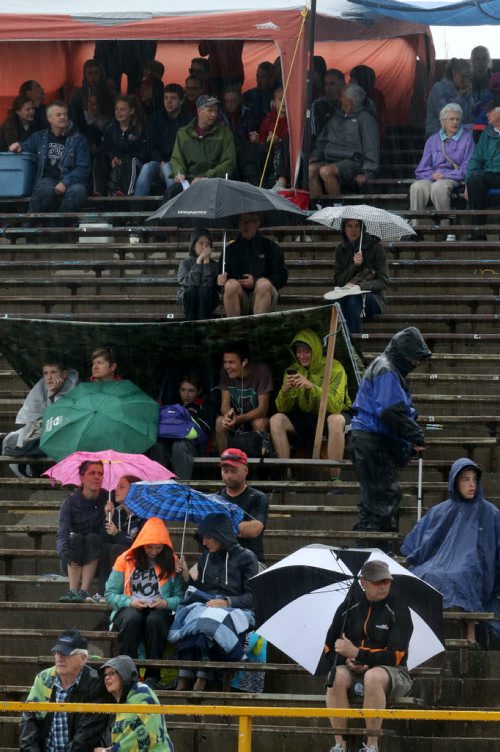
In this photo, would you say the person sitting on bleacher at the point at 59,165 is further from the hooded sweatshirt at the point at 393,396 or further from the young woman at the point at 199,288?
the hooded sweatshirt at the point at 393,396

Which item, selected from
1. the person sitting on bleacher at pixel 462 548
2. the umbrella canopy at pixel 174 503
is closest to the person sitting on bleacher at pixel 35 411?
the umbrella canopy at pixel 174 503

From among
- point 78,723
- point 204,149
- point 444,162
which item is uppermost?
point 204,149

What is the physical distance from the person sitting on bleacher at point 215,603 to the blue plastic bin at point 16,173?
9344 mm

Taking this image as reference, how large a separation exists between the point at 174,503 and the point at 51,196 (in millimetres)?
8590

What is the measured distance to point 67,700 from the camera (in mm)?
10094

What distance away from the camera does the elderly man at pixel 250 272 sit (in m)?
15.9

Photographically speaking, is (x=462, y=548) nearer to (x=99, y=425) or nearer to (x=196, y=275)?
(x=99, y=425)

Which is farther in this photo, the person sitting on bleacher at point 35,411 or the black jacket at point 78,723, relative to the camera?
the person sitting on bleacher at point 35,411

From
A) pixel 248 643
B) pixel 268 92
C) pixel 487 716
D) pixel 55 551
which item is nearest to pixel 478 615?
pixel 248 643

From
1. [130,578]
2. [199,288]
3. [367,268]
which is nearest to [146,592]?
[130,578]

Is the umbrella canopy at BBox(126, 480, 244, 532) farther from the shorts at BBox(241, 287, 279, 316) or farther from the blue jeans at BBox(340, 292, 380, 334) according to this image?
the blue jeans at BBox(340, 292, 380, 334)

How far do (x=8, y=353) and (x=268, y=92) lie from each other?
22.9 ft

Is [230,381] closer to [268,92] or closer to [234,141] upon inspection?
[234,141]

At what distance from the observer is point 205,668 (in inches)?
431
